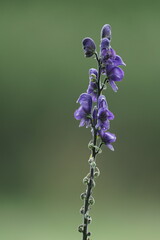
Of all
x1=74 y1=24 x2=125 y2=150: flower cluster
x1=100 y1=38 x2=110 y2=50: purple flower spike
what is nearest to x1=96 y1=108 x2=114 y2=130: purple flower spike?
x1=74 y1=24 x2=125 y2=150: flower cluster

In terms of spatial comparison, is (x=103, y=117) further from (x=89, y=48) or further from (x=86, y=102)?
(x=89, y=48)

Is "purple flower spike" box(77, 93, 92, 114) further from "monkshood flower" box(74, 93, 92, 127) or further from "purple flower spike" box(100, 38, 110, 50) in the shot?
"purple flower spike" box(100, 38, 110, 50)

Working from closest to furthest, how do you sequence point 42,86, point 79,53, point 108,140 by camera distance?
1. point 108,140
2. point 42,86
3. point 79,53

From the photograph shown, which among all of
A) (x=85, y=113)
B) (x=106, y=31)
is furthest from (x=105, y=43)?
(x=85, y=113)

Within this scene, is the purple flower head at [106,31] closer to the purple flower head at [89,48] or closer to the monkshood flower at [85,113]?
the purple flower head at [89,48]

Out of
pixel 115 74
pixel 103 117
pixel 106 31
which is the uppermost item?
pixel 106 31

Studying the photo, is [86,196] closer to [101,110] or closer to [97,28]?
[101,110]

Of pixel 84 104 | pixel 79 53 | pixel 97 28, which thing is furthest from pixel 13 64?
pixel 84 104

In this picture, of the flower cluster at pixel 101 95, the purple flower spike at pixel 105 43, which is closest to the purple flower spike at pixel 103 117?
the flower cluster at pixel 101 95

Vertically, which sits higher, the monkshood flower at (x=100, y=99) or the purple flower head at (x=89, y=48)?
the purple flower head at (x=89, y=48)

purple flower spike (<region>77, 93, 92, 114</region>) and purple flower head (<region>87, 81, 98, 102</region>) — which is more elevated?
purple flower head (<region>87, 81, 98, 102</region>)

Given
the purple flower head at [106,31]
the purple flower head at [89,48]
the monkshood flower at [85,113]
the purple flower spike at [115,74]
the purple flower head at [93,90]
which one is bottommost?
the monkshood flower at [85,113]
